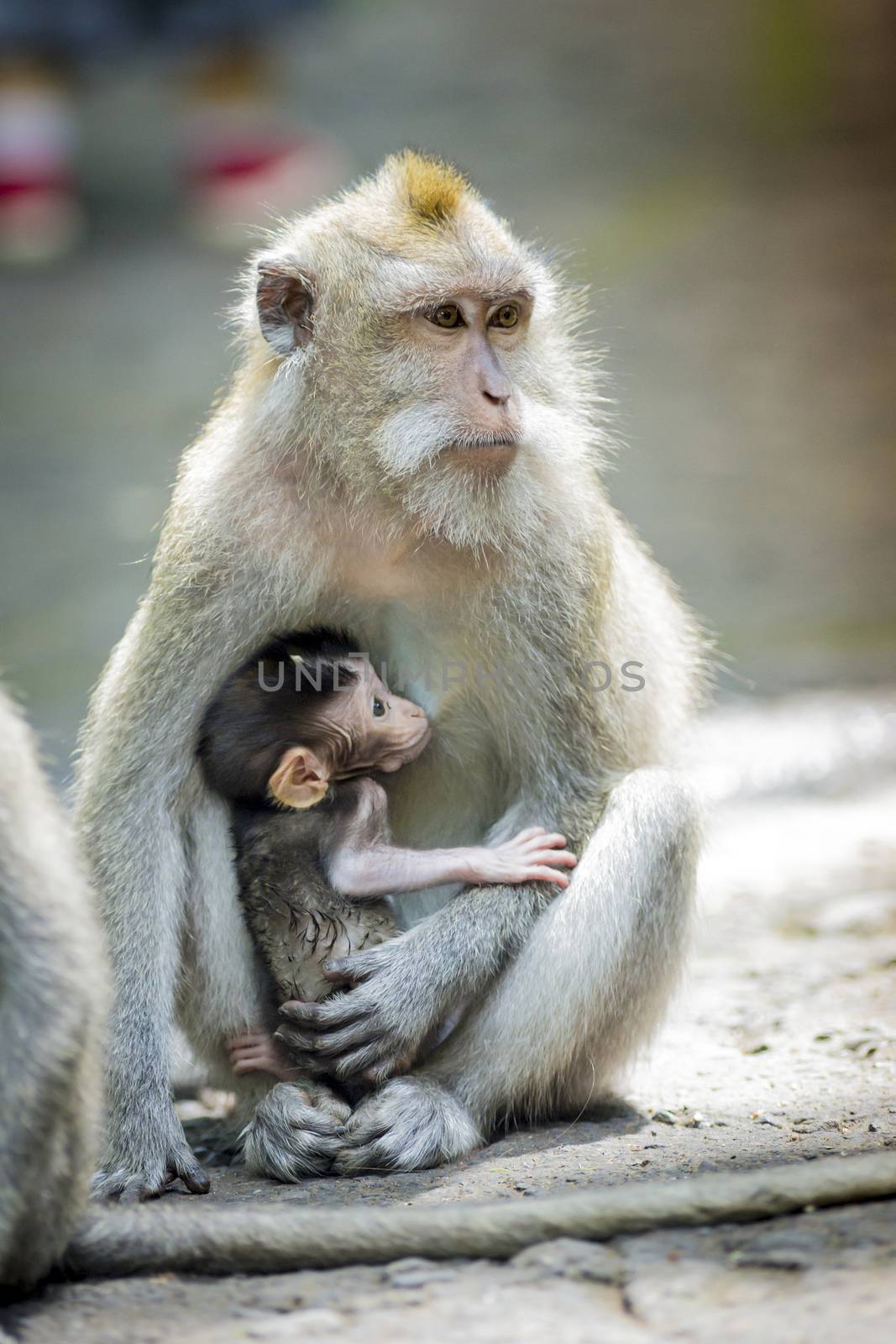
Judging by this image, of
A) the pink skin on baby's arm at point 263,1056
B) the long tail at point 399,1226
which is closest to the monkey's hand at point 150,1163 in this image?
the pink skin on baby's arm at point 263,1056

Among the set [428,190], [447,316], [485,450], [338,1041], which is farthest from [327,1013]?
[428,190]

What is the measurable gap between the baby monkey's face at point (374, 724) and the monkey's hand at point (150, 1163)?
3.20 ft

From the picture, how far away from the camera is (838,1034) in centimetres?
529

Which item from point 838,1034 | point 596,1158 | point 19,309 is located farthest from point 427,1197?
point 19,309

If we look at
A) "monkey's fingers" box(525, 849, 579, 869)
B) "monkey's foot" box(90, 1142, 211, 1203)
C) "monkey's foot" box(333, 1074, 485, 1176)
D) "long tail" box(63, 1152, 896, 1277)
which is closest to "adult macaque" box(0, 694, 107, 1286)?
"long tail" box(63, 1152, 896, 1277)

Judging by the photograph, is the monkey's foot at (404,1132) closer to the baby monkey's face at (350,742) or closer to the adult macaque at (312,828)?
the adult macaque at (312,828)

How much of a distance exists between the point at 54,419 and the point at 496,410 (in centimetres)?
909

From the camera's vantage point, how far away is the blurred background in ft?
33.9

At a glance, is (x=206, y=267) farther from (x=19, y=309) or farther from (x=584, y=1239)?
(x=584, y=1239)

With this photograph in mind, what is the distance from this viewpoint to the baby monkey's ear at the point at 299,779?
4590 mm

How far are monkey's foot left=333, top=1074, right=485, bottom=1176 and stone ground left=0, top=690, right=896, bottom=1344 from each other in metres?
0.06

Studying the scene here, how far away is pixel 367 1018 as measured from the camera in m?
4.55

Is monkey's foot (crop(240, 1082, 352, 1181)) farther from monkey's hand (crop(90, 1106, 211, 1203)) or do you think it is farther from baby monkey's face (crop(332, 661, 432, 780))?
baby monkey's face (crop(332, 661, 432, 780))

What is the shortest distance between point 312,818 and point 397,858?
0.24 metres
